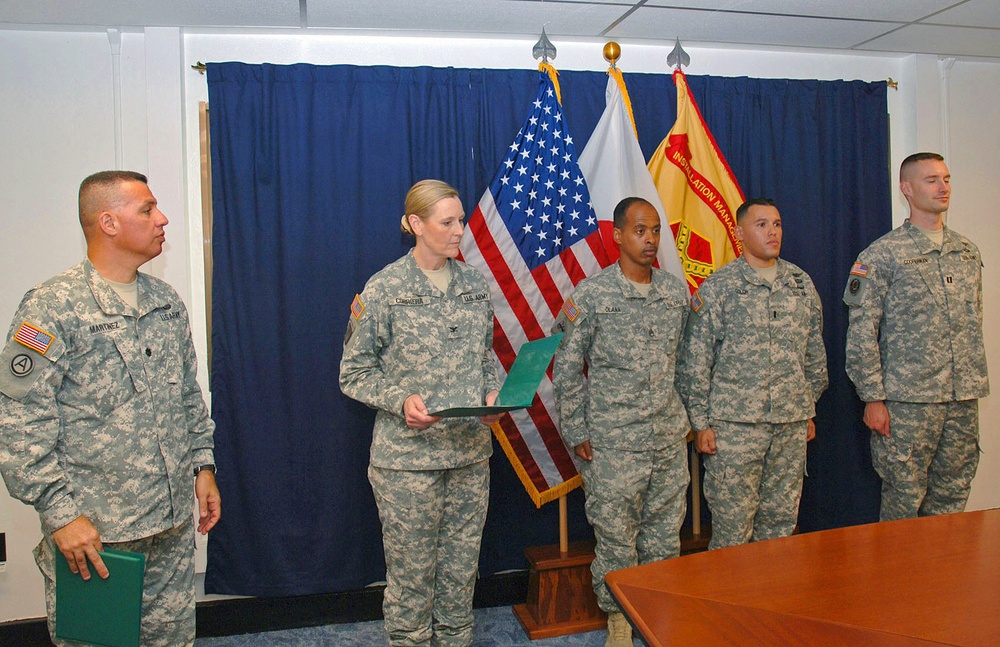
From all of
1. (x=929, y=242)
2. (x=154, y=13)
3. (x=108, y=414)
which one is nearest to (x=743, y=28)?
(x=929, y=242)

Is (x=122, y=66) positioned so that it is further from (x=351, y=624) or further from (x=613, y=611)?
(x=613, y=611)

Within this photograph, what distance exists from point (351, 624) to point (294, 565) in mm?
366

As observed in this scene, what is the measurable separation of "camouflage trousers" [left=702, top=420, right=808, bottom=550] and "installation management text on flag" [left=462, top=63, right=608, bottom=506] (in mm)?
591

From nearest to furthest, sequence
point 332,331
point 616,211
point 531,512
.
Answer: point 616,211, point 332,331, point 531,512

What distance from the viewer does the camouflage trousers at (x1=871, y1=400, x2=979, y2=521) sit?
308cm

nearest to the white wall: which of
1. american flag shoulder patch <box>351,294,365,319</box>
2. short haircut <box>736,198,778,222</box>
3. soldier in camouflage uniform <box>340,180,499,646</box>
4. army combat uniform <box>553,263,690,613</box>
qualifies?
american flag shoulder patch <box>351,294,365,319</box>

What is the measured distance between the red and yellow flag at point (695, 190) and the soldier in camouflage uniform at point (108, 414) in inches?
84.0

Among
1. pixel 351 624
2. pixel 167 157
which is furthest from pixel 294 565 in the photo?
pixel 167 157

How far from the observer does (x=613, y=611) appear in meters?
2.81

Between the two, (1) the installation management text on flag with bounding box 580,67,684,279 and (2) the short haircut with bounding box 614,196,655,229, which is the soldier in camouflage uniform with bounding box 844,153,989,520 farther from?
(2) the short haircut with bounding box 614,196,655,229

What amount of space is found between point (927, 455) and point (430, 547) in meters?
2.15

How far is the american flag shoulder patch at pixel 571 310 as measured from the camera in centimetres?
278

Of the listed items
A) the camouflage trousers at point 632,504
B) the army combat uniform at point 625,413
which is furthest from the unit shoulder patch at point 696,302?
the camouflage trousers at point 632,504

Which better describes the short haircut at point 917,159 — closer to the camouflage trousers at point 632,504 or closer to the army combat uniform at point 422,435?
the camouflage trousers at point 632,504
